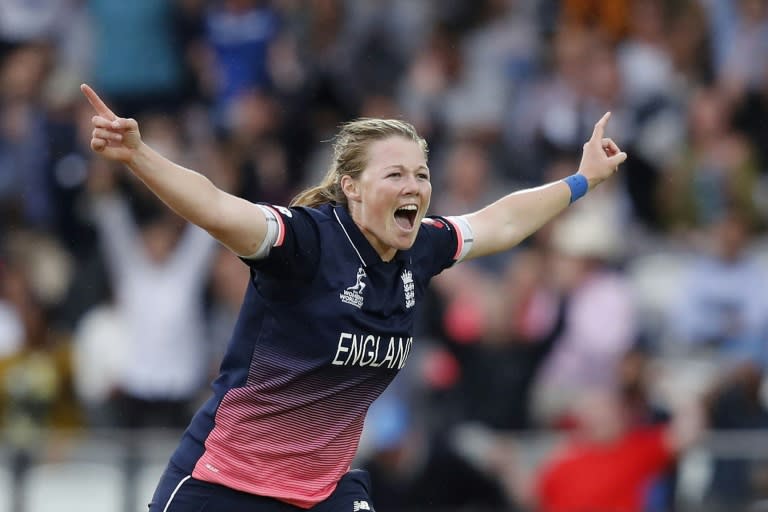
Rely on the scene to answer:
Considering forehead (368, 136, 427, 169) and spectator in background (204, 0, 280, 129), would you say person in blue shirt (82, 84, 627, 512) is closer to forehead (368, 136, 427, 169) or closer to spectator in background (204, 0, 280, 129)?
forehead (368, 136, 427, 169)

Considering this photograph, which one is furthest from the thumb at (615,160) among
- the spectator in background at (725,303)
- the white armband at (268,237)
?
the spectator in background at (725,303)

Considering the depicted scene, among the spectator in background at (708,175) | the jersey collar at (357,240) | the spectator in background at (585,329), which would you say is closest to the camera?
the jersey collar at (357,240)

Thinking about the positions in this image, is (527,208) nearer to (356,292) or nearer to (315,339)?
(356,292)

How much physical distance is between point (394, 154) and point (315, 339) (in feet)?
2.35

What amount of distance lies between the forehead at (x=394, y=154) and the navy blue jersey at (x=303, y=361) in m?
0.22

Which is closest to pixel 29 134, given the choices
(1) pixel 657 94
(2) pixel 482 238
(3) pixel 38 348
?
(3) pixel 38 348

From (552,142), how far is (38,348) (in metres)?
3.80

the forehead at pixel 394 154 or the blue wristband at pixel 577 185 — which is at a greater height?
the blue wristband at pixel 577 185

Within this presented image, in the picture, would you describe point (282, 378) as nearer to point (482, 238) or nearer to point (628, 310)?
point (482, 238)

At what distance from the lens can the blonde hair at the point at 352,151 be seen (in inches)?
219

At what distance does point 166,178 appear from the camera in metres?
4.79

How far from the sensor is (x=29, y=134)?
11883 mm

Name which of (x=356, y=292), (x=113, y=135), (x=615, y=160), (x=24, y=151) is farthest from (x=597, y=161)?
(x=24, y=151)

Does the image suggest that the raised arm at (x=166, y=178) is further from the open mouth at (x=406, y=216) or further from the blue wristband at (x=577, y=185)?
the blue wristband at (x=577, y=185)
